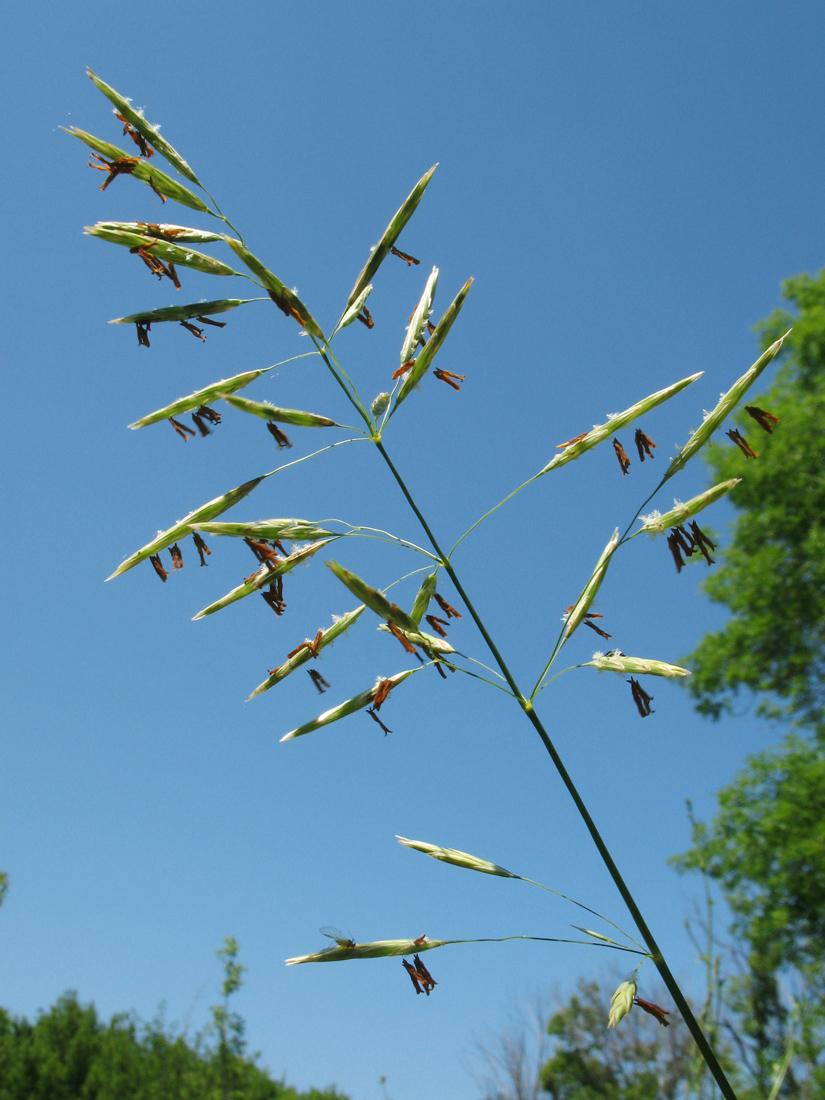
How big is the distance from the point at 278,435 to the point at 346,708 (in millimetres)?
572

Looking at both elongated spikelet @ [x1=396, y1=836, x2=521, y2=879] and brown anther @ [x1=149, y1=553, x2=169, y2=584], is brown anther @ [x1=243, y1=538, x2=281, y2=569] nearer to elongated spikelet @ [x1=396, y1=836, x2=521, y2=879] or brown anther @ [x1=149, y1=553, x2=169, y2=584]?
brown anther @ [x1=149, y1=553, x2=169, y2=584]

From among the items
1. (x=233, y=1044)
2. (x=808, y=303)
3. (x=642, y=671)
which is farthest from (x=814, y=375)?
(x=233, y=1044)

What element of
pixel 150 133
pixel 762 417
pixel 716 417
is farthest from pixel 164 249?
pixel 762 417

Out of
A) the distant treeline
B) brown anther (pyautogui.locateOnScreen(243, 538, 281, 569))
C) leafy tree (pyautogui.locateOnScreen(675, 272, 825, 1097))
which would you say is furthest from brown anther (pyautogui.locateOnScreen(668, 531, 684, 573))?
the distant treeline

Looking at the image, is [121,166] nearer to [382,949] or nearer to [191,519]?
[191,519]

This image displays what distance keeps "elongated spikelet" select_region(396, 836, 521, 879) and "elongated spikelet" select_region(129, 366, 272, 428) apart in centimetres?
99

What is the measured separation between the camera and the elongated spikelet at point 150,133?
1.48 m

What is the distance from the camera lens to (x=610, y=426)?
142 cm

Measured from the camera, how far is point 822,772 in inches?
456

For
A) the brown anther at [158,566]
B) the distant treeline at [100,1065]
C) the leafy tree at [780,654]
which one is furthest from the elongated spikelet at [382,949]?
the distant treeline at [100,1065]

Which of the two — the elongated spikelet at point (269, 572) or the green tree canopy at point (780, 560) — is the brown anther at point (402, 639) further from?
the green tree canopy at point (780, 560)

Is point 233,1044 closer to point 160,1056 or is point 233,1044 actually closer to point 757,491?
point 160,1056

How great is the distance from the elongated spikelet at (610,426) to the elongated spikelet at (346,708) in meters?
0.51

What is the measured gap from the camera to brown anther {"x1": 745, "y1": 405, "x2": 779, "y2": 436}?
141 cm
